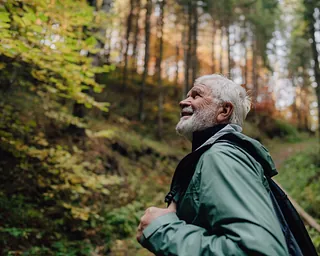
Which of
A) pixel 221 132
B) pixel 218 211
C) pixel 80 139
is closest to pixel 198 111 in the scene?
pixel 221 132

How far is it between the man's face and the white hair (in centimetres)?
5

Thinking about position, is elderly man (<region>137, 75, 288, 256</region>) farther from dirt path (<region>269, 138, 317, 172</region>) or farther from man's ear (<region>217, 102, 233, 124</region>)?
dirt path (<region>269, 138, 317, 172</region>)

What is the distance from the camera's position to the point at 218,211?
1.37m

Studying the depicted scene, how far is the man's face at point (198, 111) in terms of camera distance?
2.06 m

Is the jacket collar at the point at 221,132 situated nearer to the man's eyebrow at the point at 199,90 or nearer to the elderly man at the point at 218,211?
the elderly man at the point at 218,211

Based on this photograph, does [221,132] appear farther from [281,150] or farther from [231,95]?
[281,150]

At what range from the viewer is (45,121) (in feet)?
27.3

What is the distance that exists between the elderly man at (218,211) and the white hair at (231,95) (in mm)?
221

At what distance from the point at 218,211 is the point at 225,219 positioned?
0.05 metres

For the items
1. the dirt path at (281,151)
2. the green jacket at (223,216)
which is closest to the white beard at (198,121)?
the green jacket at (223,216)

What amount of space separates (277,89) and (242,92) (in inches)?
1481

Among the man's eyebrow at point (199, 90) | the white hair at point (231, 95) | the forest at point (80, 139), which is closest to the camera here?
the white hair at point (231, 95)

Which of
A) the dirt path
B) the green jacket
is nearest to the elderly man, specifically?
the green jacket

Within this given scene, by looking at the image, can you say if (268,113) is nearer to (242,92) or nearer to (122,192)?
(122,192)
